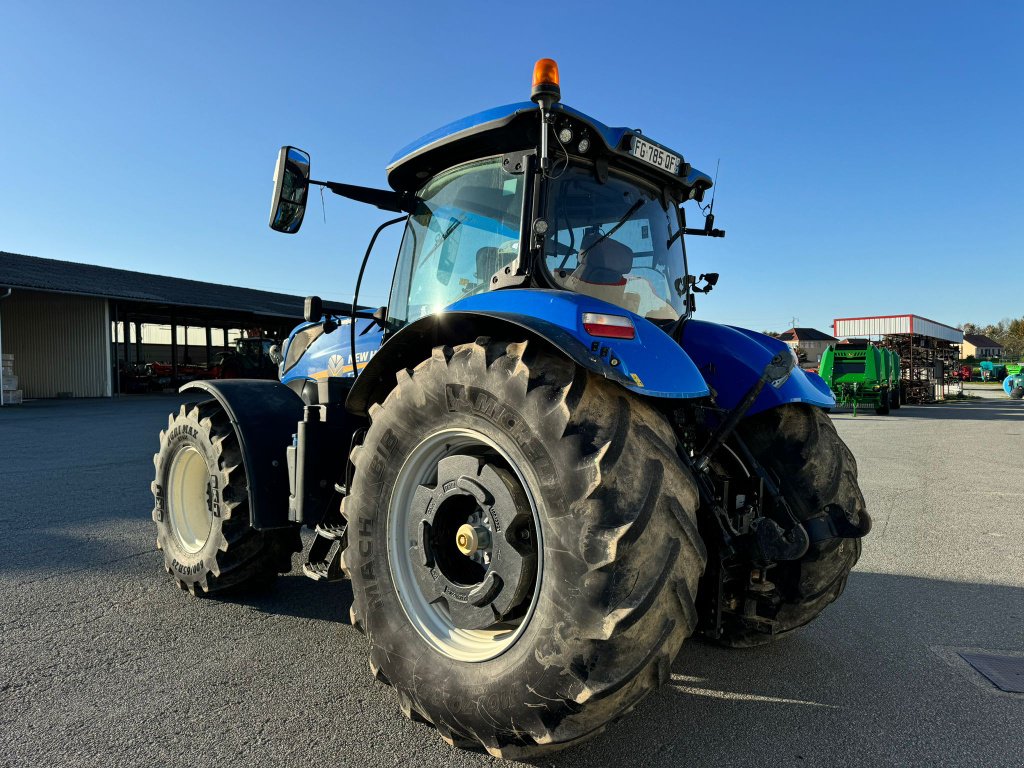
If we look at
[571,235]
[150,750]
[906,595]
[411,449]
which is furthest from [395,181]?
[906,595]

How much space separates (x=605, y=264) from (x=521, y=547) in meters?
1.36

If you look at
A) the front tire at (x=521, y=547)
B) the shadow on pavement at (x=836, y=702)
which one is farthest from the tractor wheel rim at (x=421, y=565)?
the shadow on pavement at (x=836, y=702)

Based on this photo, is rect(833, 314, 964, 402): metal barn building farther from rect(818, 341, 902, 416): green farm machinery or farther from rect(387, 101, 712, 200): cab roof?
rect(387, 101, 712, 200): cab roof

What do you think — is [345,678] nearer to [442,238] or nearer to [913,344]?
[442,238]

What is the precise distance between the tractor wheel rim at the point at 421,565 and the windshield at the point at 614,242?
832mm

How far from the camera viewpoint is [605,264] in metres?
2.98

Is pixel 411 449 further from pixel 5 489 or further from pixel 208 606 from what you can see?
pixel 5 489

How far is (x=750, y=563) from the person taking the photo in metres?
2.67

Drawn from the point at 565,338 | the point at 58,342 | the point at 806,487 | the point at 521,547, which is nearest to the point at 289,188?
the point at 565,338

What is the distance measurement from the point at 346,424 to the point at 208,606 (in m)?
1.35

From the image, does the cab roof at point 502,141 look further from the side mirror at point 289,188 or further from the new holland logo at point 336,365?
the new holland logo at point 336,365

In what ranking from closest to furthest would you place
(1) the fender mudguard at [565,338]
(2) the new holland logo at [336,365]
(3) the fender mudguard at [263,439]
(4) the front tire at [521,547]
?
1. (4) the front tire at [521,547]
2. (1) the fender mudguard at [565,338]
3. (3) the fender mudguard at [263,439]
4. (2) the new holland logo at [336,365]

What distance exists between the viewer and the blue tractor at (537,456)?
1997 mm

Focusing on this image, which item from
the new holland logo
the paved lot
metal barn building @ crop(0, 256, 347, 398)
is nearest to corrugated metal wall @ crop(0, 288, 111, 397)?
metal barn building @ crop(0, 256, 347, 398)
